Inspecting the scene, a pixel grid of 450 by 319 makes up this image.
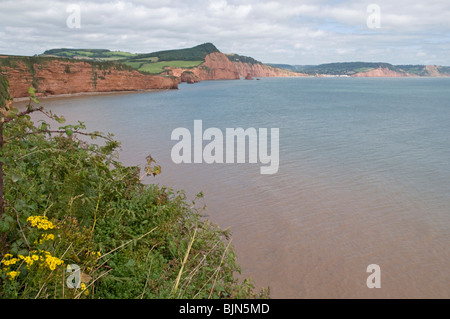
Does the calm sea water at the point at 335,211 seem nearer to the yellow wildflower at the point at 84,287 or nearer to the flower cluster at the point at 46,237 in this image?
the yellow wildflower at the point at 84,287

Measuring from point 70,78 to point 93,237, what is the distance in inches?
2641

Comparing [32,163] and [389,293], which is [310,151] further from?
[32,163]

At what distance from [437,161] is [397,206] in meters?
6.92

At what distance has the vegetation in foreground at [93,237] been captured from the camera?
352 centimetres

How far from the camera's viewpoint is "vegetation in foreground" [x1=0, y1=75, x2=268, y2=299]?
352cm

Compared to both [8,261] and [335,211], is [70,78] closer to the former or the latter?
[335,211]

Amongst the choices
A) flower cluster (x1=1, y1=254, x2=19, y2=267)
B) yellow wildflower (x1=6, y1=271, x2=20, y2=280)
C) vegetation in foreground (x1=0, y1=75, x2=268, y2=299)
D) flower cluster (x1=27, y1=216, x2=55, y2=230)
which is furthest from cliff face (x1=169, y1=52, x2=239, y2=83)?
yellow wildflower (x1=6, y1=271, x2=20, y2=280)

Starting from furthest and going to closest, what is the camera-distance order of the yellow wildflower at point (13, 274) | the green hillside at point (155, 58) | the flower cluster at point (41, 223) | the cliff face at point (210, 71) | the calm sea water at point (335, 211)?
1. the green hillside at point (155, 58)
2. the cliff face at point (210, 71)
3. the calm sea water at point (335, 211)
4. the flower cluster at point (41, 223)
5. the yellow wildflower at point (13, 274)

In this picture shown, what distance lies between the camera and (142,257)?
4680 millimetres

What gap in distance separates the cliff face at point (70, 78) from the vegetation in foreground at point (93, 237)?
53882mm

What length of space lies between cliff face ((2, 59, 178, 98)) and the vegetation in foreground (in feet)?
177

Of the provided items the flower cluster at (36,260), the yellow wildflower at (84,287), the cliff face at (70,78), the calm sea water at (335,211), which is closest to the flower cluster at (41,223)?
the flower cluster at (36,260)

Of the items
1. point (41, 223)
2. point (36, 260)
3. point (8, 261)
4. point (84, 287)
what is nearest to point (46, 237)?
point (41, 223)
